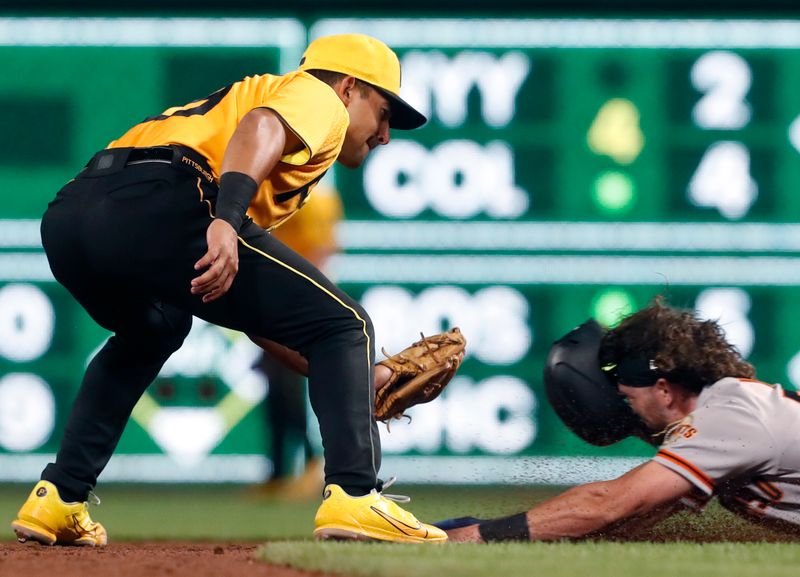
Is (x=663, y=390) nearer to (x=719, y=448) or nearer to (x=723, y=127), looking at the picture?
(x=719, y=448)

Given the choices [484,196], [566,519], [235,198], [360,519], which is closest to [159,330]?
[235,198]

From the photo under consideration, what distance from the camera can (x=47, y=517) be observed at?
3.58 m

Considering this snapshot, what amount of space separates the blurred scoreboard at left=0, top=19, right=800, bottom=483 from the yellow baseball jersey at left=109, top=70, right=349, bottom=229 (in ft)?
9.81

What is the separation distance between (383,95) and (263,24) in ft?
10.6

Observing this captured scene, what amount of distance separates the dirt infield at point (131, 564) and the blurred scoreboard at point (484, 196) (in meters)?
2.97

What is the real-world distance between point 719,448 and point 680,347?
394 millimetres

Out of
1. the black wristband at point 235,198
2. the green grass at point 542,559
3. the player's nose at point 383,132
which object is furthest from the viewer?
the player's nose at point 383,132

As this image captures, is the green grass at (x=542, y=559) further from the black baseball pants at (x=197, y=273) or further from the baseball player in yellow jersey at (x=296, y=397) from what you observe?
the baseball player in yellow jersey at (x=296, y=397)

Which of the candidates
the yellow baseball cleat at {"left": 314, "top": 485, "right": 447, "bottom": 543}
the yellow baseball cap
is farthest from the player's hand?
the yellow baseball cap

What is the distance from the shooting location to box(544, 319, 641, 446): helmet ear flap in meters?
3.72

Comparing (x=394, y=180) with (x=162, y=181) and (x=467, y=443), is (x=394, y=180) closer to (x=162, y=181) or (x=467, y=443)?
(x=467, y=443)

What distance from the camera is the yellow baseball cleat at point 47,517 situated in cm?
357

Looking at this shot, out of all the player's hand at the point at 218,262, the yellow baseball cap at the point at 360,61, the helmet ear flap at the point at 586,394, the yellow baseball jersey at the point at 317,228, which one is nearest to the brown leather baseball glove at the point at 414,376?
the helmet ear flap at the point at 586,394

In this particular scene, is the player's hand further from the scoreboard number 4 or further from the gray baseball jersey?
the scoreboard number 4
